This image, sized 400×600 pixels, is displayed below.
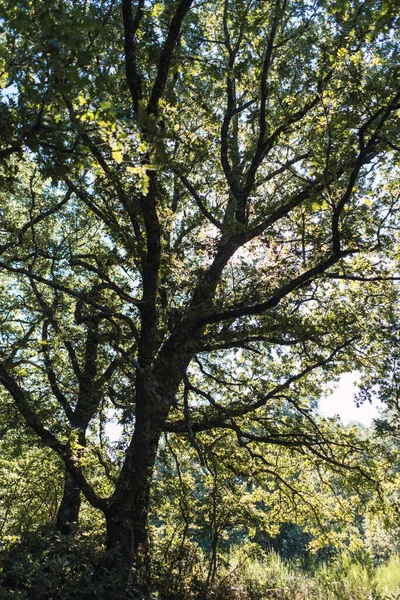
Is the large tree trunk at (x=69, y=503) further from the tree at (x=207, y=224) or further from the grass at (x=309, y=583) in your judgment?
the grass at (x=309, y=583)

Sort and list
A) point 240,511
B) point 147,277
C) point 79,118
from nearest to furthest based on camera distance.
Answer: point 79,118, point 147,277, point 240,511

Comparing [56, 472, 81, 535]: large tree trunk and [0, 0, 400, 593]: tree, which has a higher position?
[0, 0, 400, 593]: tree

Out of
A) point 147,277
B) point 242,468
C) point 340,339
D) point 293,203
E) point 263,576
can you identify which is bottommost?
point 263,576

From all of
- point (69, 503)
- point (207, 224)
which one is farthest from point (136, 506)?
point (207, 224)

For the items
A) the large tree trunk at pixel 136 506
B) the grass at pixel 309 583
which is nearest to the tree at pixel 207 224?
the large tree trunk at pixel 136 506

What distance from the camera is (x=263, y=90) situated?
635cm

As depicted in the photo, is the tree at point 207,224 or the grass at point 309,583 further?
the grass at point 309,583

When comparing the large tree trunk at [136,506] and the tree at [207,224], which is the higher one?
the tree at [207,224]

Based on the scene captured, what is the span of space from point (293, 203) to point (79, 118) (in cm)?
509

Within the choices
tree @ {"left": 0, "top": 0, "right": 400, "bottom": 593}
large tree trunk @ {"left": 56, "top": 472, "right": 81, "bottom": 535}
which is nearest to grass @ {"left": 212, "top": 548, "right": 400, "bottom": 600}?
tree @ {"left": 0, "top": 0, "right": 400, "bottom": 593}

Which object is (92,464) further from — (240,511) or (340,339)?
(340,339)

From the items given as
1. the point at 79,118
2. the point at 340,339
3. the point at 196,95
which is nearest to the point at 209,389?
the point at 340,339

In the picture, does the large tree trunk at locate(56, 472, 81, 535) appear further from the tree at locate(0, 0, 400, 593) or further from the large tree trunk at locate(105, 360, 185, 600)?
the large tree trunk at locate(105, 360, 185, 600)

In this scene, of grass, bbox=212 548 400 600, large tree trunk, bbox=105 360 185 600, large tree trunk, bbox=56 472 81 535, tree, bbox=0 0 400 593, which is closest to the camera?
tree, bbox=0 0 400 593
